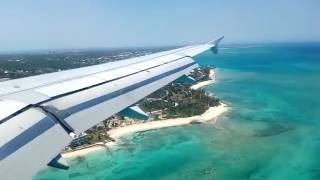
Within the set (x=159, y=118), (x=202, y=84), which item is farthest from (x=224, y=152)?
(x=202, y=84)

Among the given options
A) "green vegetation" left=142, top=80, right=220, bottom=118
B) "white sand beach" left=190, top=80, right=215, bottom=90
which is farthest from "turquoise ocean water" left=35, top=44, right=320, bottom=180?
"white sand beach" left=190, top=80, right=215, bottom=90

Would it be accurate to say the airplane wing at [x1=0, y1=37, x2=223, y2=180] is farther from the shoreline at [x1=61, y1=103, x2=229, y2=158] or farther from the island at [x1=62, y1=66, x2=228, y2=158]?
the shoreline at [x1=61, y1=103, x2=229, y2=158]

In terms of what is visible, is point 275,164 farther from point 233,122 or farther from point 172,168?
point 233,122

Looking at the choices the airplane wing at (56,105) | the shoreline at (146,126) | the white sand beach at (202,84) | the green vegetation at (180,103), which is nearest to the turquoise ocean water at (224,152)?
the shoreline at (146,126)

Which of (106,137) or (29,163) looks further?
(106,137)

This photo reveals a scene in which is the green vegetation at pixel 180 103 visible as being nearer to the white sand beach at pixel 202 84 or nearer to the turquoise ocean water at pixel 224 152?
the turquoise ocean water at pixel 224 152

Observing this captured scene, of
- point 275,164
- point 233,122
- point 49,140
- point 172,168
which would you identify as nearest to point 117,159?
point 172,168
